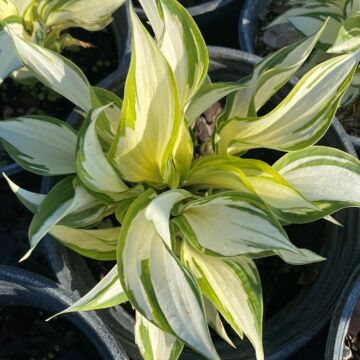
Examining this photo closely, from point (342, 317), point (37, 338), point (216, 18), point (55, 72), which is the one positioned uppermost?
point (55, 72)

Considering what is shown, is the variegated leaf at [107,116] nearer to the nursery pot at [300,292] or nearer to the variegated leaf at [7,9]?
the nursery pot at [300,292]

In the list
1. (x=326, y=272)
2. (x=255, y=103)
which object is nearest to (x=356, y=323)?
(x=326, y=272)

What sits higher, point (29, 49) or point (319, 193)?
point (29, 49)

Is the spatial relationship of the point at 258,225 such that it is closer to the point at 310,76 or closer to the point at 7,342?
the point at 310,76

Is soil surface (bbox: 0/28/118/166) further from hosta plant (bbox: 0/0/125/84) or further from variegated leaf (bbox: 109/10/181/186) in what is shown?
variegated leaf (bbox: 109/10/181/186)

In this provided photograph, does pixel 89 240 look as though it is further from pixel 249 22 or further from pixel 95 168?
pixel 249 22

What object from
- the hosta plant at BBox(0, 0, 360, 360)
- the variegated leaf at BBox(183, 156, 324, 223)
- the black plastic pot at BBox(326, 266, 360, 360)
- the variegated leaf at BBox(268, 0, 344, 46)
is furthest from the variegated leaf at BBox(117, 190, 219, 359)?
the variegated leaf at BBox(268, 0, 344, 46)

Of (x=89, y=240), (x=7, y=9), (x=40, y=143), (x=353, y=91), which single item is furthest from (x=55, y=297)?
(x=353, y=91)
